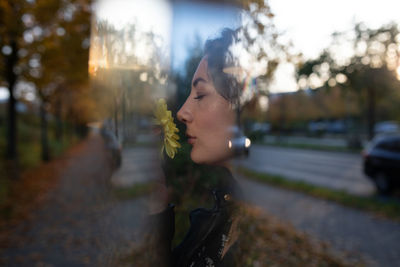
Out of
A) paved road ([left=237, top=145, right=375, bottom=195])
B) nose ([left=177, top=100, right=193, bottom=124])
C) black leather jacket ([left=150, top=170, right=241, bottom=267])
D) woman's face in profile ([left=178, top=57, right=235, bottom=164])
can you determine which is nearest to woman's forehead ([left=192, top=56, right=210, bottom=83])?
woman's face in profile ([left=178, top=57, right=235, bottom=164])

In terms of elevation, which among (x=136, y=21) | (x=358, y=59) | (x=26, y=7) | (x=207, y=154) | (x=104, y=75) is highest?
(x=26, y=7)

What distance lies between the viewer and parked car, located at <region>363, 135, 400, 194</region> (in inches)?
255

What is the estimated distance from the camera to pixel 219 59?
110 cm

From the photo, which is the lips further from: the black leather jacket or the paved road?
the paved road

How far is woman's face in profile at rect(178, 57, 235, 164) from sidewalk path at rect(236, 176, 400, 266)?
217cm

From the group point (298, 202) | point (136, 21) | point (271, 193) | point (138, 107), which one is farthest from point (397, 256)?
point (136, 21)

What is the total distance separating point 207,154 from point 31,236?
4906mm

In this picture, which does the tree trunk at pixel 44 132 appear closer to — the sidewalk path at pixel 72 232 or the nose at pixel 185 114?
the sidewalk path at pixel 72 232

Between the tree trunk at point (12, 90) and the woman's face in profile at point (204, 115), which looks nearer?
the woman's face in profile at point (204, 115)

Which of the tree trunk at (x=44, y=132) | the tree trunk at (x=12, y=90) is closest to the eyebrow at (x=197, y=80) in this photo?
the tree trunk at (x=12, y=90)

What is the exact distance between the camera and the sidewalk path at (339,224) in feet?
13.4

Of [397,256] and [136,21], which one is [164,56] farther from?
[397,256]

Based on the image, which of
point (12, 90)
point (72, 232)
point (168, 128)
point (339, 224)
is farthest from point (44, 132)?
point (168, 128)

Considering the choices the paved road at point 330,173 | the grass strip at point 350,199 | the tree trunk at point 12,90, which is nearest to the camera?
the grass strip at point 350,199
